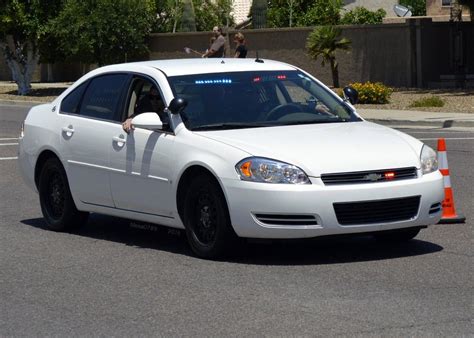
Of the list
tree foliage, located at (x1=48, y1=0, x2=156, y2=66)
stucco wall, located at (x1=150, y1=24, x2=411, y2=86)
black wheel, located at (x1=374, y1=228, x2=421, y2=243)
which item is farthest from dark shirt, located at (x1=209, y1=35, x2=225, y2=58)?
black wheel, located at (x1=374, y1=228, x2=421, y2=243)

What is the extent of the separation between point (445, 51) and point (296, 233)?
94.9 ft

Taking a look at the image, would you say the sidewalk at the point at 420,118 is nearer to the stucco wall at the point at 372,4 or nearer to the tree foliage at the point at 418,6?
the stucco wall at the point at 372,4

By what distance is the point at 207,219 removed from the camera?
953 centimetres

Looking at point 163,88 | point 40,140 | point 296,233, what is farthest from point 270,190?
point 40,140

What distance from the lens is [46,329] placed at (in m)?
7.42

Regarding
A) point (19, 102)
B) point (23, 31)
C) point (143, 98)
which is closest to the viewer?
point (143, 98)

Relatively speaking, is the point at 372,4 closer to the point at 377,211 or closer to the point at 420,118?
the point at 420,118

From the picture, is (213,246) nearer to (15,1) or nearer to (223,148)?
(223,148)

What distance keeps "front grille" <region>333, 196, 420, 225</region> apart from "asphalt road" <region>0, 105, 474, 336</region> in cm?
31

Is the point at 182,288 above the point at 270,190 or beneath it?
beneath

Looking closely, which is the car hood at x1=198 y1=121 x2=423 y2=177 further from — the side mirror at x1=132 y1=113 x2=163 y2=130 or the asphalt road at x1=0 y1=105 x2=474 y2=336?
the asphalt road at x1=0 y1=105 x2=474 y2=336

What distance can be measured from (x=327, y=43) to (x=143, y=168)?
A: 27.4 metres

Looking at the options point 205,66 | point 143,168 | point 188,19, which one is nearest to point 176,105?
point 143,168

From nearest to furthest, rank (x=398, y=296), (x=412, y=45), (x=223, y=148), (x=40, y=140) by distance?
(x=398, y=296), (x=223, y=148), (x=40, y=140), (x=412, y=45)
